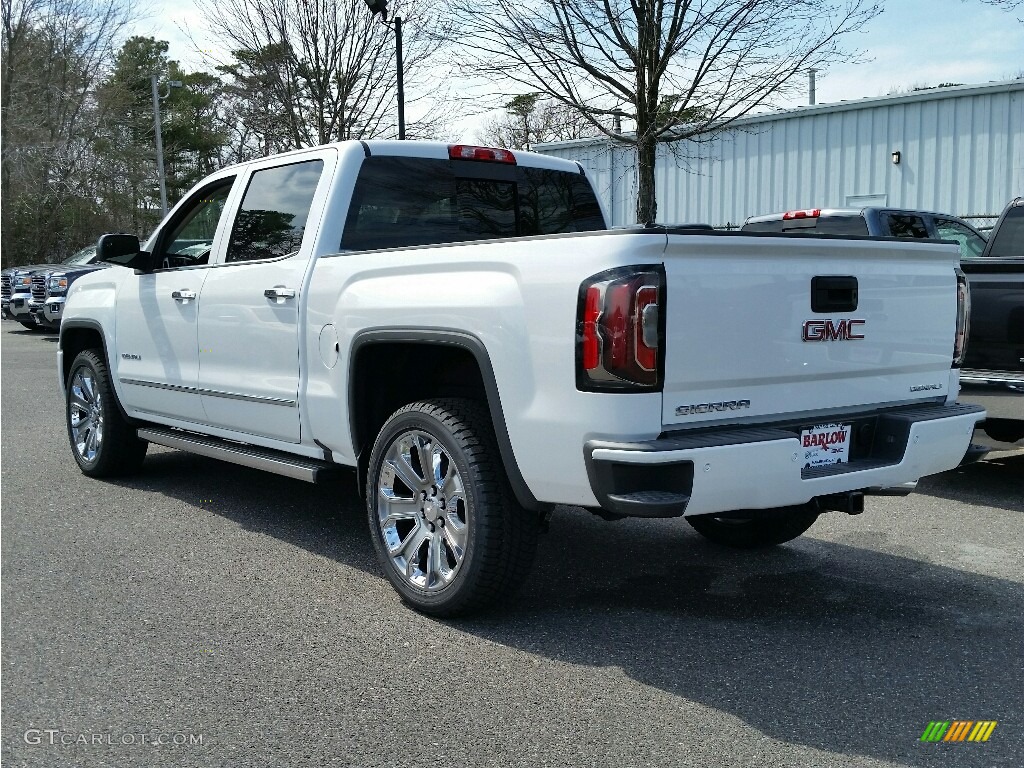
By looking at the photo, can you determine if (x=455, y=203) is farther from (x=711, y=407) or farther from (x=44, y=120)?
(x=44, y=120)

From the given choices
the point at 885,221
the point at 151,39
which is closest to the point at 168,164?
the point at 151,39

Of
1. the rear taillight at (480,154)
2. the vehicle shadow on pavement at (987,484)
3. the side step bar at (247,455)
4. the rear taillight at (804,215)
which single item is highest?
the rear taillight at (480,154)

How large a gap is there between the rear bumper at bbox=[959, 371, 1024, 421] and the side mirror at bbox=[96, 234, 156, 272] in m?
5.01

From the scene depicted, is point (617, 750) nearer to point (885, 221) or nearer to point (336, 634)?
point (336, 634)

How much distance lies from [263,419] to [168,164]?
5746 cm

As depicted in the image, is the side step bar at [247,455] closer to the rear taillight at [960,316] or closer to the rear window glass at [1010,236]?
the rear taillight at [960,316]

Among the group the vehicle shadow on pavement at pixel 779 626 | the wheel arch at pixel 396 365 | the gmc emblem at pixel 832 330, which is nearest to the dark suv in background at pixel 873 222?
the vehicle shadow on pavement at pixel 779 626

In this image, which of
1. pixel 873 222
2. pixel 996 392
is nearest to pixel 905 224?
pixel 873 222

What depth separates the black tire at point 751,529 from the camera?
513cm

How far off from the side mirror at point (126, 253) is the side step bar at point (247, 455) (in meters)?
1.03

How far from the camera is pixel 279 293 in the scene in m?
5.05

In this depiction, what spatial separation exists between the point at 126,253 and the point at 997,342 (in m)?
5.32

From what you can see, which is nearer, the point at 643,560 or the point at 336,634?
the point at 336,634

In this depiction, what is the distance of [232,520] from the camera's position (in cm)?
599
